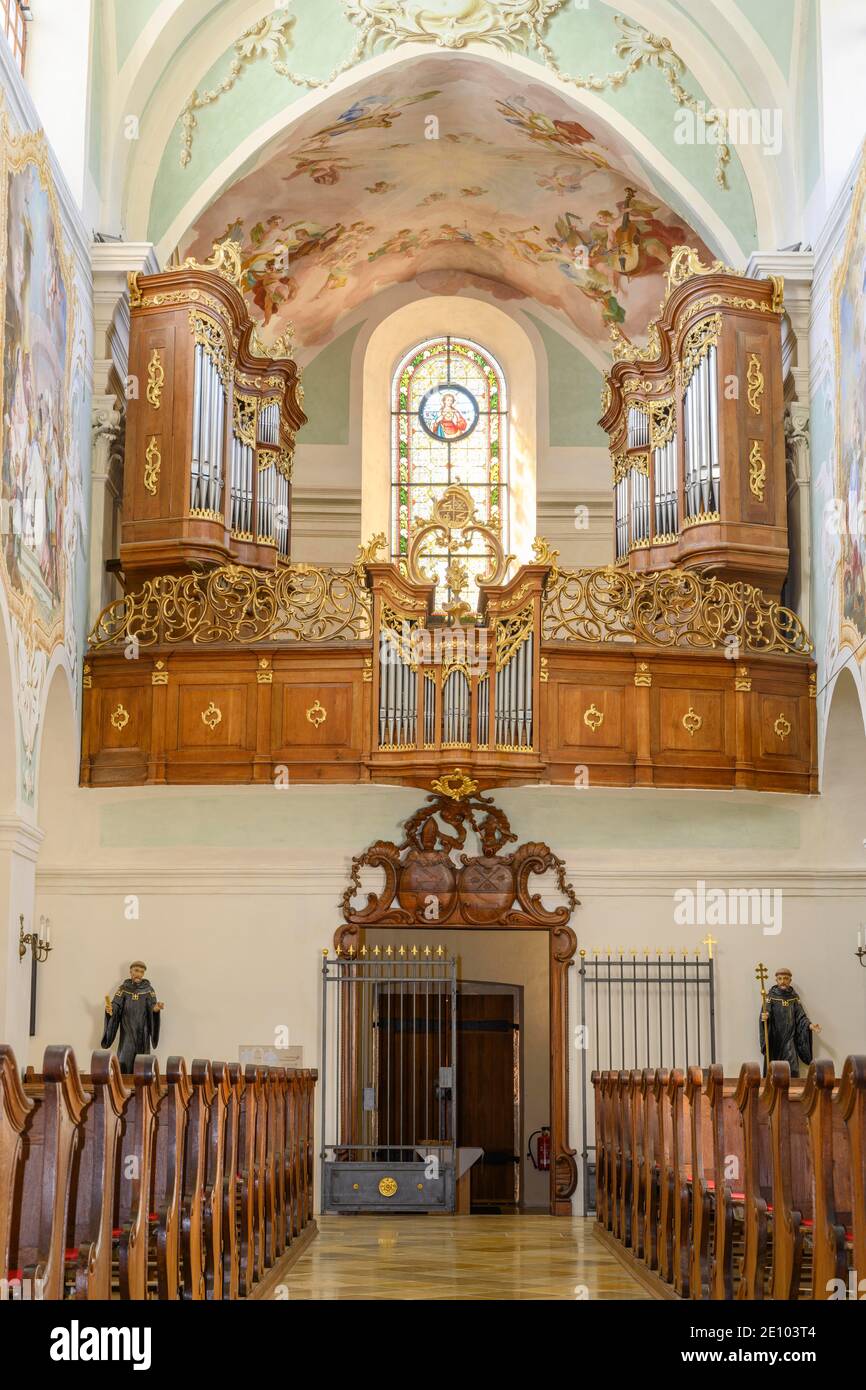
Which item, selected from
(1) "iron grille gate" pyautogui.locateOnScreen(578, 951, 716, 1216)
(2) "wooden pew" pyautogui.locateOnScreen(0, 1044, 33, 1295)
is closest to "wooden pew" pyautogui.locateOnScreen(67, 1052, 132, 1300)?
(2) "wooden pew" pyautogui.locateOnScreen(0, 1044, 33, 1295)

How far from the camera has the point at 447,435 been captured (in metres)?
21.8

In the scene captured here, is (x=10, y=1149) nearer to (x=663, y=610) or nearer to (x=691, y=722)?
(x=691, y=722)

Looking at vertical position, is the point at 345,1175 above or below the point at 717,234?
below

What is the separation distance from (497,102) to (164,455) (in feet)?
19.5

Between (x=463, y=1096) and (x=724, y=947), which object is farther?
(x=463, y=1096)

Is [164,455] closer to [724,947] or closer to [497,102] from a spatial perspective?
[497,102]

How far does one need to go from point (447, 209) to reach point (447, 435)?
278 centimetres

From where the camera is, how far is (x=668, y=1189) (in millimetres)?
9602

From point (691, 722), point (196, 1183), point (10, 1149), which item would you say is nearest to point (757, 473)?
point (691, 722)

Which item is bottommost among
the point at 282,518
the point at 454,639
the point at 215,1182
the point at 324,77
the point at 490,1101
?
the point at 490,1101

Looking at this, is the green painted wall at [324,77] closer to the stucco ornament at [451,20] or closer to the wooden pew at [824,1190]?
the stucco ornament at [451,20]

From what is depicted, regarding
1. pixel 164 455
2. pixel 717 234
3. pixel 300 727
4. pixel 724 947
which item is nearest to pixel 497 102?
pixel 717 234

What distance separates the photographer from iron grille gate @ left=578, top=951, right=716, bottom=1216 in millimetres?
16406

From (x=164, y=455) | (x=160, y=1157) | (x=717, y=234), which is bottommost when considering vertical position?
(x=160, y=1157)
